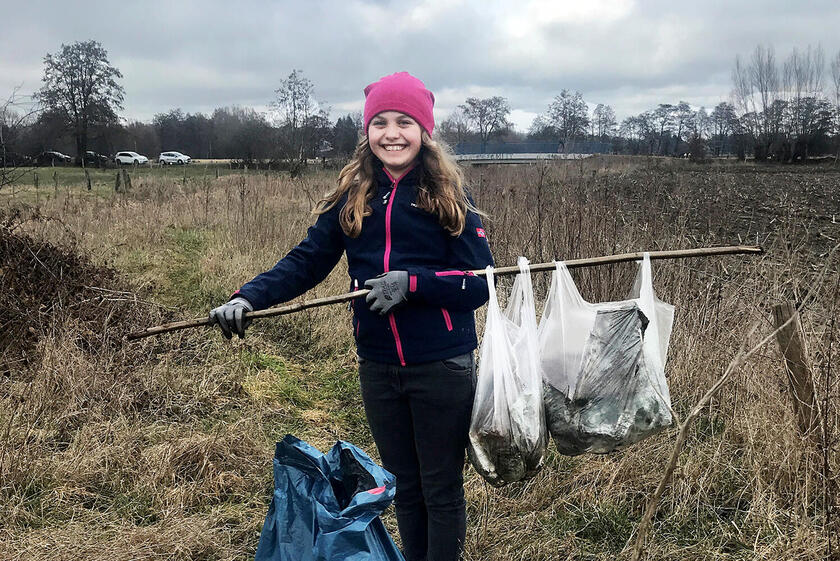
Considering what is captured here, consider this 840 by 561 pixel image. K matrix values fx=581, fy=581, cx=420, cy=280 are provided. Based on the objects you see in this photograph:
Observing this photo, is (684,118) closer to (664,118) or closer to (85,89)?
(664,118)

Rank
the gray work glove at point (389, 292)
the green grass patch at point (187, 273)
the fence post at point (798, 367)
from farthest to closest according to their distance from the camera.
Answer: the green grass patch at point (187, 273), the fence post at point (798, 367), the gray work glove at point (389, 292)

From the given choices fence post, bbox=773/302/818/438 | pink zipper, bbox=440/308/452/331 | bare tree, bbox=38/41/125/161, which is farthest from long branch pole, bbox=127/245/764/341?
bare tree, bbox=38/41/125/161

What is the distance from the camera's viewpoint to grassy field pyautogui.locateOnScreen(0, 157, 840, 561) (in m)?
2.31

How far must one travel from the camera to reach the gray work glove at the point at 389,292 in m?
1.55

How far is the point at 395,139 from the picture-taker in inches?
66.7

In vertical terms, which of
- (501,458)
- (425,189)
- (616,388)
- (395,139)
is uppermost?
(395,139)

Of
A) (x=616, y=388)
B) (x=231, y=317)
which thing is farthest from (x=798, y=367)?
(x=231, y=317)

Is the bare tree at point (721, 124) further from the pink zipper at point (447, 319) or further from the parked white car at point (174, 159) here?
the pink zipper at point (447, 319)

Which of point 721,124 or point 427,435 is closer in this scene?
point 427,435

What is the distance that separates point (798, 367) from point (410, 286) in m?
1.63

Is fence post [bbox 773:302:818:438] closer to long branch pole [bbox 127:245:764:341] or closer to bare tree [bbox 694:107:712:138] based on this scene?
long branch pole [bbox 127:245:764:341]

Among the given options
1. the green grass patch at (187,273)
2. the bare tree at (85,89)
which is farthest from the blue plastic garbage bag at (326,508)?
the bare tree at (85,89)

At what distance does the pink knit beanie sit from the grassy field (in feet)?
3.45

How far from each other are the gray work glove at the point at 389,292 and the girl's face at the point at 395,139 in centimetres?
35
